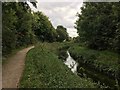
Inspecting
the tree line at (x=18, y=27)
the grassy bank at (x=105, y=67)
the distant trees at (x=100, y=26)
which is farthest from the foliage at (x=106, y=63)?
the tree line at (x=18, y=27)

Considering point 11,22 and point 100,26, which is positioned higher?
point 100,26

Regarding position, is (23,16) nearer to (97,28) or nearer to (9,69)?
(97,28)

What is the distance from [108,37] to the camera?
111 feet

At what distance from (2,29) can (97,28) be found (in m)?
16.9

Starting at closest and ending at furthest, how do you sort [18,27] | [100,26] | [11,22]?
[11,22], [100,26], [18,27]

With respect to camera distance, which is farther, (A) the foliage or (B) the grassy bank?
(A) the foliage

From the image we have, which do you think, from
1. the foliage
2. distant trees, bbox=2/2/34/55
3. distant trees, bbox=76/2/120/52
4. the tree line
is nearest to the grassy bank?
the foliage

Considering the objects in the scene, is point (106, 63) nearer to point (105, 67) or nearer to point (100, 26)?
point (105, 67)

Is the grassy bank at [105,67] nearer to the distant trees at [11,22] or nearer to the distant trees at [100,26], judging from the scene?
the distant trees at [100,26]

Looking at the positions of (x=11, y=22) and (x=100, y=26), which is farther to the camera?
(x=100, y=26)

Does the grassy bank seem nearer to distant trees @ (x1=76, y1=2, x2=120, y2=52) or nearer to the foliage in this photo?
the foliage

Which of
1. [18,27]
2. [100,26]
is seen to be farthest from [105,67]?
[18,27]

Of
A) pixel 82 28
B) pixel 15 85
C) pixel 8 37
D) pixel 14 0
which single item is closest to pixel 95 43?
pixel 82 28

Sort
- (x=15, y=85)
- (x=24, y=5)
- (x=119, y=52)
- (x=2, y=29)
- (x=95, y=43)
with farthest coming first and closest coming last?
1. (x=95, y=43)
2. (x=119, y=52)
3. (x=2, y=29)
4. (x=24, y=5)
5. (x=15, y=85)
